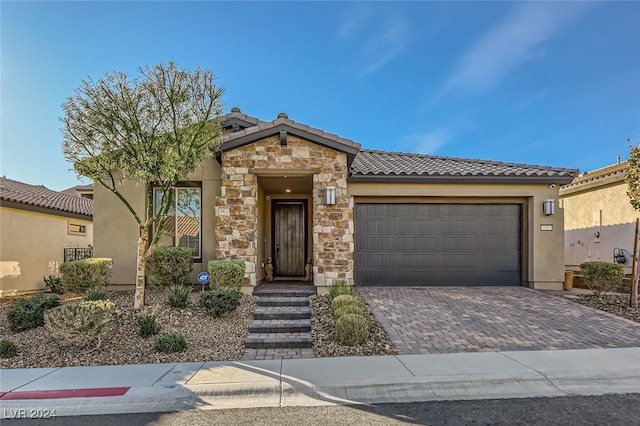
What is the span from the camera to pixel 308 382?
477 centimetres

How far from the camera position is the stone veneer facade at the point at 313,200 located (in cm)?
897

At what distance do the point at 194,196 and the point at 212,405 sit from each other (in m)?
6.70

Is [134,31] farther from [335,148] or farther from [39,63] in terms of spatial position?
[335,148]

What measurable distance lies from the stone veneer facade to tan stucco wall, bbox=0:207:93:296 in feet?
25.6

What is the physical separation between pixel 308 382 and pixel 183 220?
661cm

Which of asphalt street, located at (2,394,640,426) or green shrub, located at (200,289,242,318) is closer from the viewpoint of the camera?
asphalt street, located at (2,394,640,426)

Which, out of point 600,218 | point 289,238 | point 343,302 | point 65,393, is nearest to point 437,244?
point 343,302

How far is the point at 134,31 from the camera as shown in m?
9.52

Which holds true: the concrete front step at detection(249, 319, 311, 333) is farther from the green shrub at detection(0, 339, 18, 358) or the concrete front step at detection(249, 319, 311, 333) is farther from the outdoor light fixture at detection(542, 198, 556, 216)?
the outdoor light fixture at detection(542, 198, 556, 216)

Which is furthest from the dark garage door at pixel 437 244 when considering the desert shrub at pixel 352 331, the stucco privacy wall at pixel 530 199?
the desert shrub at pixel 352 331

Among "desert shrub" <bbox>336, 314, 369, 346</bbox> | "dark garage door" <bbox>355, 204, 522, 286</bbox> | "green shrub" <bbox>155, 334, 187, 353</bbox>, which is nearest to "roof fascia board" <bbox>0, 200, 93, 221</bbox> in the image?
"green shrub" <bbox>155, 334, 187, 353</bbox>

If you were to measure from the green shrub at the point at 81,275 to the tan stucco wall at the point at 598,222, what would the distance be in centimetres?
1579

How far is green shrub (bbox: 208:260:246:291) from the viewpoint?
8164 millimetres

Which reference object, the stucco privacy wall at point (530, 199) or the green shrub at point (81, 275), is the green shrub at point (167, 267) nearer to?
the green shrub at point (81, 275)
